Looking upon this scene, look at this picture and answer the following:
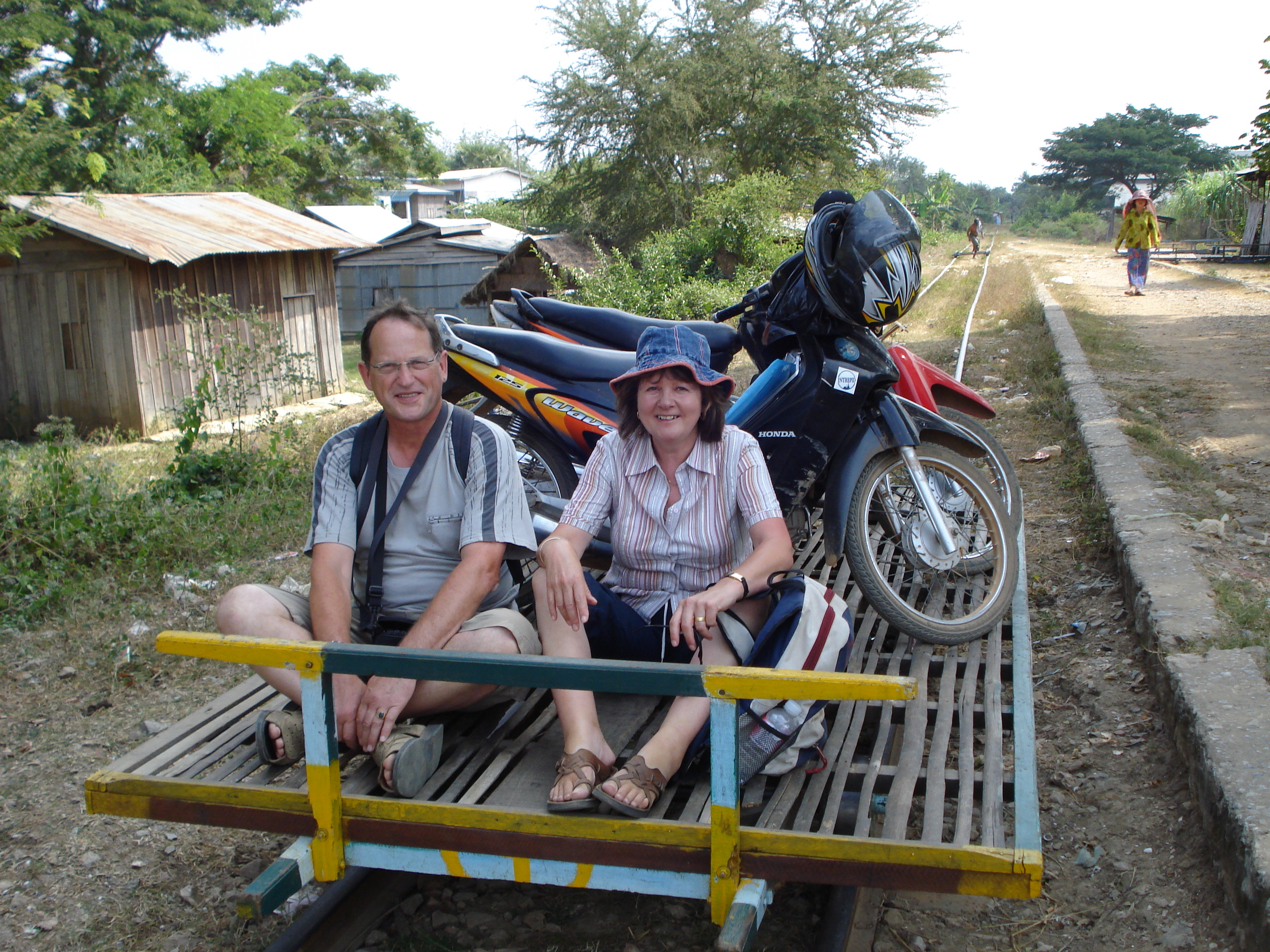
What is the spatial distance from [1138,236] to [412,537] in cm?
1545

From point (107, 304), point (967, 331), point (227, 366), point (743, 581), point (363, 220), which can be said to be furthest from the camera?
point (363, 220)

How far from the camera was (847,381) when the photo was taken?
3641 millimetres

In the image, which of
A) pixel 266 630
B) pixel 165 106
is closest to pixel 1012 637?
pixel 266 630

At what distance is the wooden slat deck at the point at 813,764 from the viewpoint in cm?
238

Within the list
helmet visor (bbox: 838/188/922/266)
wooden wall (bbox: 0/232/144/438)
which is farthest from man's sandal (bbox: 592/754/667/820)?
wooden wall (bbox: 0/232/144/438)

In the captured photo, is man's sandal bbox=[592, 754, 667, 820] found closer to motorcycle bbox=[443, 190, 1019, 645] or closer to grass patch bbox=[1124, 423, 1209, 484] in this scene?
motorcycle bbox=[443, 190, 1019, 645]

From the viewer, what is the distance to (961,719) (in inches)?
114

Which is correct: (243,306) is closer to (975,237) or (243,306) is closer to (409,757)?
(409,757)

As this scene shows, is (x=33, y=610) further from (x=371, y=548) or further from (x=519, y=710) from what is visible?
(x=519, y=710)

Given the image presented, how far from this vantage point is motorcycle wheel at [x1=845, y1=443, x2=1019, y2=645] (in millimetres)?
3406

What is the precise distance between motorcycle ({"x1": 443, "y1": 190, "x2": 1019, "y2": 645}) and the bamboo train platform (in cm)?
63

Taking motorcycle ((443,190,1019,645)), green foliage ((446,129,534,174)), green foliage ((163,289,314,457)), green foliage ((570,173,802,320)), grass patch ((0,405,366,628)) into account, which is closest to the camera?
motorcycle ((443,190,1019,645))

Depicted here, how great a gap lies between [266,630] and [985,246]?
39.3 m

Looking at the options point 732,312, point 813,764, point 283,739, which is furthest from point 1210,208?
point 283,739
